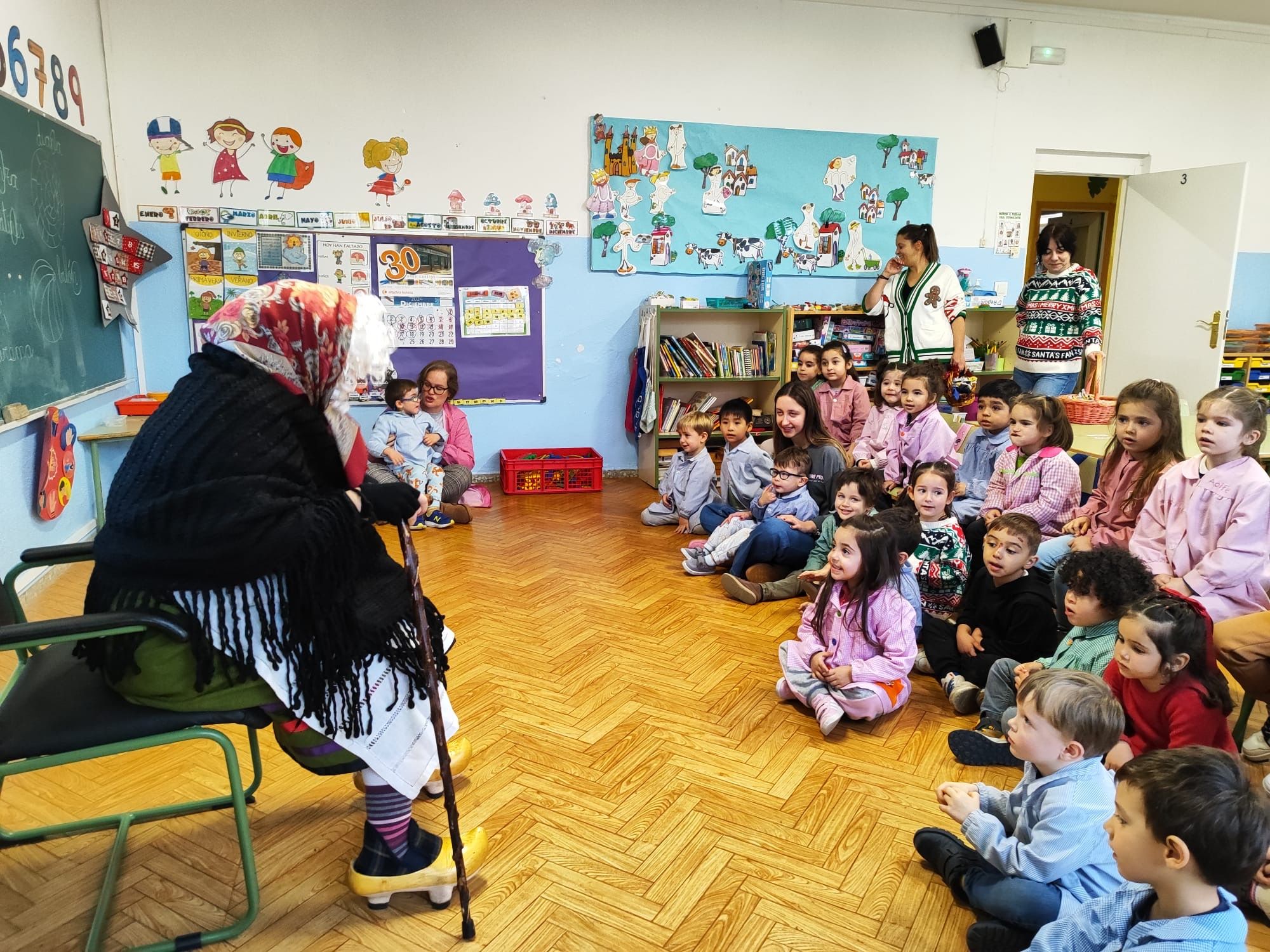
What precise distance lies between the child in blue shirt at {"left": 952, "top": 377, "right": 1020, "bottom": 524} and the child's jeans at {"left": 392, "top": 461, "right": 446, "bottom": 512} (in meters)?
2.81

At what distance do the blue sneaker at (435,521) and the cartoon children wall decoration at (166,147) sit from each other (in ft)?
8.06

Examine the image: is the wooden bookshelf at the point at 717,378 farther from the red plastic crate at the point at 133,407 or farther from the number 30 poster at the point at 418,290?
the red plastic crate at the point at 133,407

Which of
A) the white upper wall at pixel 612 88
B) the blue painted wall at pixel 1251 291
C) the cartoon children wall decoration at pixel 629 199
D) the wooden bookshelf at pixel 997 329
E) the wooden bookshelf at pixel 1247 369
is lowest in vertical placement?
the wooden bookshelf at pixel 1247 369

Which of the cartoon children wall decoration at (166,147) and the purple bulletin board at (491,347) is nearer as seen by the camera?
the cartoon children wall decoration at (166,147)

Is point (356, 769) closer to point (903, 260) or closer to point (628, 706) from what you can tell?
point (628, 706)

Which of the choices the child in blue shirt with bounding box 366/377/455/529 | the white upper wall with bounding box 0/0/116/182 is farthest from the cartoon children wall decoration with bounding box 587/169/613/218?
the white upper wall with bounding box 0/0/116/182

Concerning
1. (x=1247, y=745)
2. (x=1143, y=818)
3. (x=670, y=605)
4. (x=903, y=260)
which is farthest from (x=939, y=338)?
(x=1143, y=818)

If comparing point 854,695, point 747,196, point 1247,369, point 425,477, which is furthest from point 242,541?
point 1247,369

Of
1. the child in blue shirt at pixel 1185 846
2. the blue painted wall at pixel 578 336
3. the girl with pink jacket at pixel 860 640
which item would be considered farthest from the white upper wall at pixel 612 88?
the child in blue shirt at pixel 1185 846

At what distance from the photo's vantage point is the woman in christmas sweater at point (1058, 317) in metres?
4.52

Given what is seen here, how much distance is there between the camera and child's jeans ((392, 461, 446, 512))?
478cm

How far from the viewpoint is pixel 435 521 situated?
4742 millimetres

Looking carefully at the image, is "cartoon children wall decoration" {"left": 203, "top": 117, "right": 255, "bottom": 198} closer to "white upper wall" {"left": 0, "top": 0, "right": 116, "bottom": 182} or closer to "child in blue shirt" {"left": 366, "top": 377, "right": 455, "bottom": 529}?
"white upper wall" {"left": 0, "top": 0, "right": 116, "bottom": 182}

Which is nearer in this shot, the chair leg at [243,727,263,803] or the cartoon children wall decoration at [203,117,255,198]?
the chair leg at [243,727,263,803]
